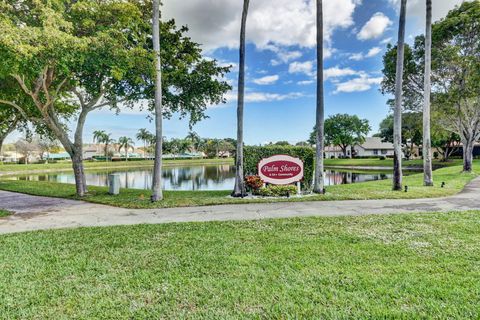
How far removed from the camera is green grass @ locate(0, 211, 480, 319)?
3227mm

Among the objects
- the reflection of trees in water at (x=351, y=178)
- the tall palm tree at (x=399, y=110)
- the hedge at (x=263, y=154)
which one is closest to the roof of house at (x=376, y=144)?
the reflection of trees in water at (x=351, y=178)

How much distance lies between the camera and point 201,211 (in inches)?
358

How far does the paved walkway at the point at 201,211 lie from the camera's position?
311 inches

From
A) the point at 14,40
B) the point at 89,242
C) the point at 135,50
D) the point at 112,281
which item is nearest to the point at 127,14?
the point at 135,50

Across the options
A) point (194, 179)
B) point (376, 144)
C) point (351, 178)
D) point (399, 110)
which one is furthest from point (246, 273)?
point (376, 144)

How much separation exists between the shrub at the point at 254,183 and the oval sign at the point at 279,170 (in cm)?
20

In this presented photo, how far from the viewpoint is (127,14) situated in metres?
11.9

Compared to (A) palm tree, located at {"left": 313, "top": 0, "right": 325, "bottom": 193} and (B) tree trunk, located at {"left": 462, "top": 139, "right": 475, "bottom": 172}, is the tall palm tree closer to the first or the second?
(A) palm tree, located at {"left": 313, "top": 0, "right": 325, "bottom": 193}

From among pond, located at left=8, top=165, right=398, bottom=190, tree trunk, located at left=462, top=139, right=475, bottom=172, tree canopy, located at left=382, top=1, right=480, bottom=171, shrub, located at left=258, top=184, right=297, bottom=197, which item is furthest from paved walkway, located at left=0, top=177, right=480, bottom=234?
tree trunk, located at left=462, top=139, right=475, bottom=172

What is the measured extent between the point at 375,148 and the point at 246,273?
79.4m

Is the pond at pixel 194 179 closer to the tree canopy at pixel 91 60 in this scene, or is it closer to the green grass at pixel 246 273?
the tree canopy at pixel 91 60

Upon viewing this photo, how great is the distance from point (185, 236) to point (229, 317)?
321 cm

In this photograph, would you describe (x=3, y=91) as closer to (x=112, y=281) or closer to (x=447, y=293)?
(x=112, y=281)

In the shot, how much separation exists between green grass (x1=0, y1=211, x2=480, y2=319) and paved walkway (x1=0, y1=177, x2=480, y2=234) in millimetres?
1323
